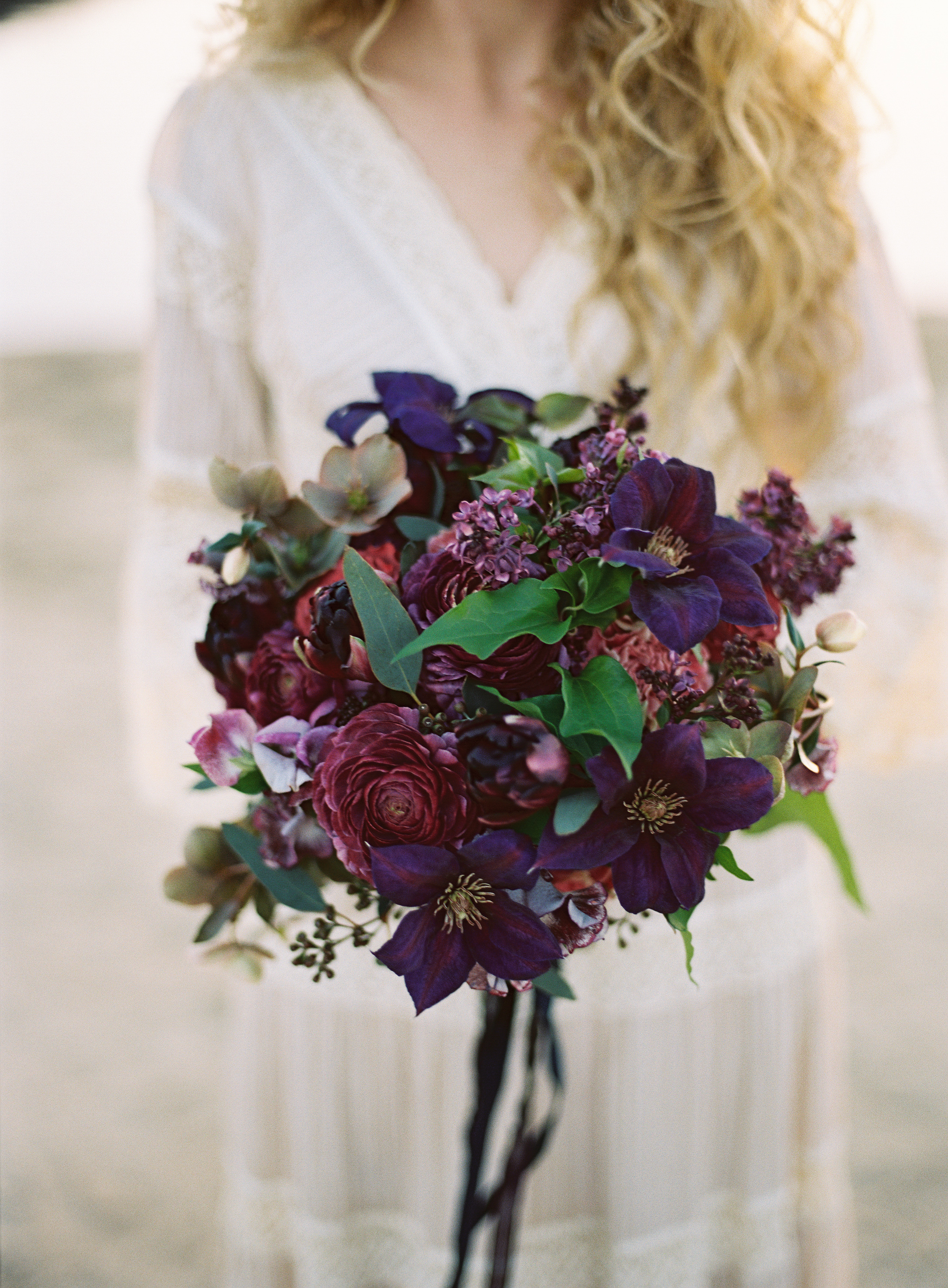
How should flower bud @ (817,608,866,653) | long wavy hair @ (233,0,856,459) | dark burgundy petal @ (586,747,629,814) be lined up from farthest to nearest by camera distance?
1. long wavy hair @ (233,0,856,459)
2. flower bud @ (817,608,866,653)
3. dark burgundy petal @ (586,747,629,814)

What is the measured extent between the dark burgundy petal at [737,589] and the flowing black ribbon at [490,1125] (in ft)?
0.92

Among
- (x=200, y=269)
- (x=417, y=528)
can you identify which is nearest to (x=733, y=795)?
(x=417, y=528)

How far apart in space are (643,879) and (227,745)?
0.23 m

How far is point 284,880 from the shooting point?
58cm

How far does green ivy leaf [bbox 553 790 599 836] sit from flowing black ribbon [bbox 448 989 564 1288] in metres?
0.20

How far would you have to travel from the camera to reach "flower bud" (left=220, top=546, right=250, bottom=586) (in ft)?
1.92

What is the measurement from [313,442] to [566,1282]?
2.85ft

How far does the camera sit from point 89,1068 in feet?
7.09

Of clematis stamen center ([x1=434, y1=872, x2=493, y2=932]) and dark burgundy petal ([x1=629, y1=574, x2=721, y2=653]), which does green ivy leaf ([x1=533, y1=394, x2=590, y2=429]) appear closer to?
dark burgundy petal ([x1=629, y1=574, x2=721, y2=653])

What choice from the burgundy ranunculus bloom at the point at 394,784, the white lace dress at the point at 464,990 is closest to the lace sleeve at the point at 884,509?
the white lace dress at the point at 464,990

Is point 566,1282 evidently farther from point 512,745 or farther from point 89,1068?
point 89,1068

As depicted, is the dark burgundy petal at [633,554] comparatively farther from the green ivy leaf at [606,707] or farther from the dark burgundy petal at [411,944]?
the dark burgundy petal at [411,944]

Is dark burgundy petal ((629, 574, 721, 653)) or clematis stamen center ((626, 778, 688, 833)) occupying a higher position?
dark burgundy petal ((629, 574, 721, 653))

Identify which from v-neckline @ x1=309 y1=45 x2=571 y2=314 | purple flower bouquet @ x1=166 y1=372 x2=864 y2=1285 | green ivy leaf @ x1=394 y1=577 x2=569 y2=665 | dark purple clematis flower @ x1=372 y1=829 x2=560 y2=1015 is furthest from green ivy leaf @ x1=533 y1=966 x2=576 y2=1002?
v-neckline @ x1=309 y1=45 x2=571 y2=314
